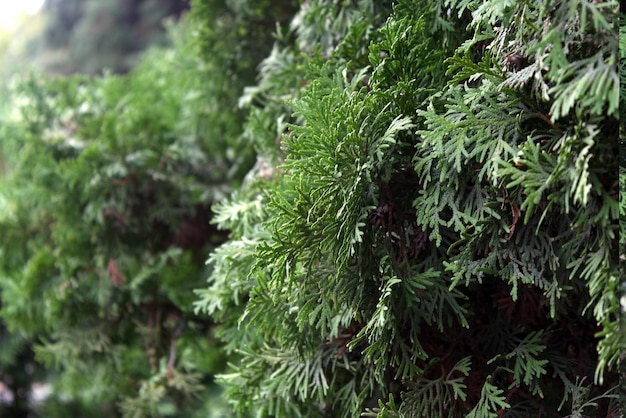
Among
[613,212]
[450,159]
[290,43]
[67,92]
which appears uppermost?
[67,92]

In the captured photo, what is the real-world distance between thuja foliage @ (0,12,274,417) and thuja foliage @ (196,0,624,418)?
98 centimetres

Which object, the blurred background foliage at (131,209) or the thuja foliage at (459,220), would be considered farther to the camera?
the blurred background foliage at (131,209)

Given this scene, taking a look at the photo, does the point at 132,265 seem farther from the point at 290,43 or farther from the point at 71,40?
the point at 71,40

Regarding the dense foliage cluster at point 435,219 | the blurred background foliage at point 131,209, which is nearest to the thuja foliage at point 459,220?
the dense foliage cluster at point 435,219

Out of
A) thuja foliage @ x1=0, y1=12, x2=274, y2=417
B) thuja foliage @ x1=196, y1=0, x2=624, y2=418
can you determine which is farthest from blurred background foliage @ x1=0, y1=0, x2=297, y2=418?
thuja foliage @ x1=196, y1=0, x2=624, y2=418

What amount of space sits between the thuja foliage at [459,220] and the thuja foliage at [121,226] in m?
0.98

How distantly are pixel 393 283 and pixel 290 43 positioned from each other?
115cm

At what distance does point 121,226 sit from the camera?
231cm

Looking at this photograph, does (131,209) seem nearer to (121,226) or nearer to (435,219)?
(121,226)

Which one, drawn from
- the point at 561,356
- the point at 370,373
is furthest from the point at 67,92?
the point at 561,356

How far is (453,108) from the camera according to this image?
44.4 inches

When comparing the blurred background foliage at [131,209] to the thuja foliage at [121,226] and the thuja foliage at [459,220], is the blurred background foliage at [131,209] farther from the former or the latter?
the thuja foliage at [459,220]

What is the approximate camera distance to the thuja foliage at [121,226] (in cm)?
226

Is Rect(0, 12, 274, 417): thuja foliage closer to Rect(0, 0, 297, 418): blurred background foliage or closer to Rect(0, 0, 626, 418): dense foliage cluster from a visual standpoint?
Rect(0, 0, 297, 418): blurred background foliage
